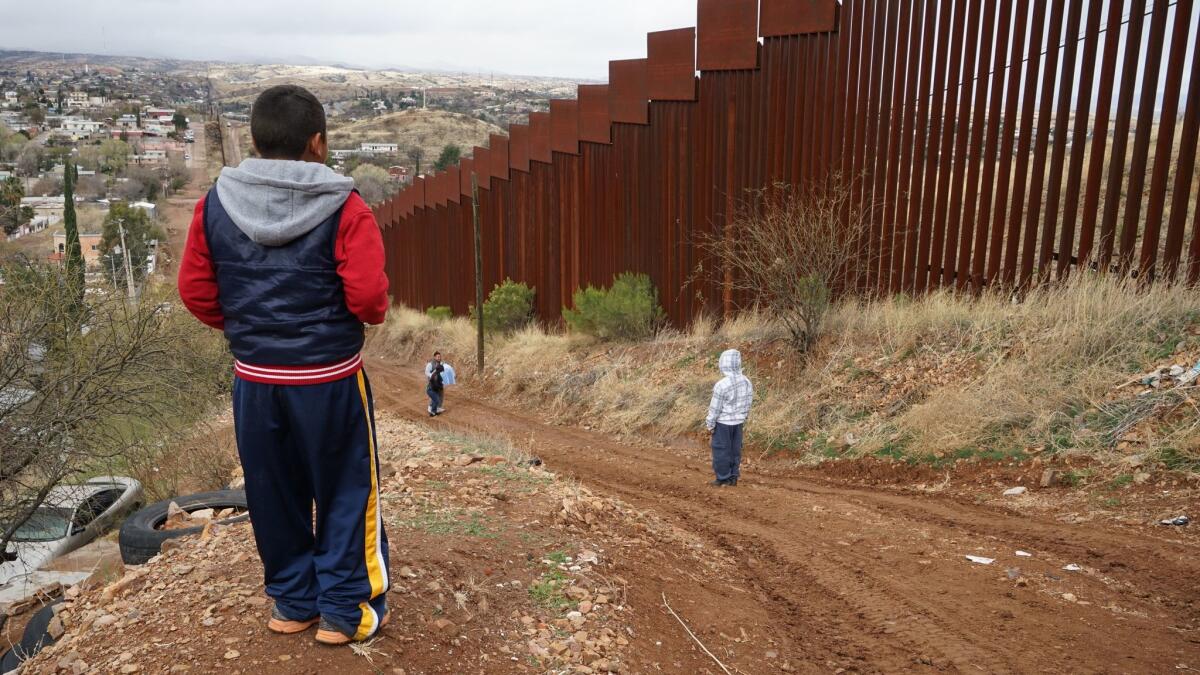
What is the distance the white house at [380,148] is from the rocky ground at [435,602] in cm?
9042

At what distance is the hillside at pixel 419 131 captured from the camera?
99688 millimetres

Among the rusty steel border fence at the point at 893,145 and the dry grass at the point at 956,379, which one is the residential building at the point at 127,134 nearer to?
the rusty steel border fence at the point at 893,145

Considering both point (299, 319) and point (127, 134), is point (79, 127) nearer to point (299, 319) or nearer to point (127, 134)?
point (127, 134)

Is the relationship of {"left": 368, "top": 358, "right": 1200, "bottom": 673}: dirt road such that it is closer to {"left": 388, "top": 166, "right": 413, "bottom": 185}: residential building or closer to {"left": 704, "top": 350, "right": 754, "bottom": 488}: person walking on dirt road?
{"left": 704, "top": 350, "right": 754, "bottom": 488}: person walking on dirt road

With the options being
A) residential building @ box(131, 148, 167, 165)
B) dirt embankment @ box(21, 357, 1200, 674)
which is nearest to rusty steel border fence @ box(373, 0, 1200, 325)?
dirt embankment @ box(21, 357, 1200, 674)

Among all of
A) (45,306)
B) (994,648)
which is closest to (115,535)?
(45,306)

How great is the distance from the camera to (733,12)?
1420 cm

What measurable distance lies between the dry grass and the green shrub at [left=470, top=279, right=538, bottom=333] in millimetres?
8012

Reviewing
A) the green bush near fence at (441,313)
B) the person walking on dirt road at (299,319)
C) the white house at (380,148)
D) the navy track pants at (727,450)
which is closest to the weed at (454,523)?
the person walking on dirt road at (299,319)

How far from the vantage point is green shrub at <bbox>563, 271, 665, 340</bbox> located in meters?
16.5

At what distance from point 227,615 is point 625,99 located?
1510cm

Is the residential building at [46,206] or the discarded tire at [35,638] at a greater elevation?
the discarded tire at [35,638]

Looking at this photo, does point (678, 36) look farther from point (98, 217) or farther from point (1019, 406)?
point (98, 217)

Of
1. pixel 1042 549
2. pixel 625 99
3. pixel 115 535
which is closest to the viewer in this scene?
pixel 1042 549
